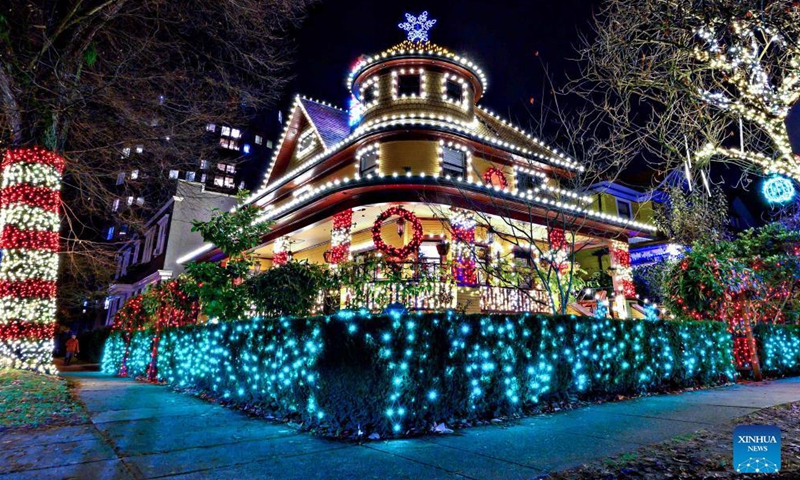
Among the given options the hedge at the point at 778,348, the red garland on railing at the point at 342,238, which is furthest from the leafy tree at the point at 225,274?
the hedge at the point at 778,348

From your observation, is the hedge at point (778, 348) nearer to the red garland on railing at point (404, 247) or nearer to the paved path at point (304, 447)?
the paved path at point (304, 447)

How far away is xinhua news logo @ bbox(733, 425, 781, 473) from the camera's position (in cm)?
310

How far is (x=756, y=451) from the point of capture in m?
3.31

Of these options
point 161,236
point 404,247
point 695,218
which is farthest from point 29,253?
point 695,218

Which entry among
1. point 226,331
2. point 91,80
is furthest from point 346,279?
point 91,80

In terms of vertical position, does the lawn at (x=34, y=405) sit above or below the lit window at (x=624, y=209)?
below

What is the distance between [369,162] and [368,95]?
3.14 m

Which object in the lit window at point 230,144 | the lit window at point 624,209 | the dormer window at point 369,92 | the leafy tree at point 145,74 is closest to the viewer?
the leafy tree at point 145,74

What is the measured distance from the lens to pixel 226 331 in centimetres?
721

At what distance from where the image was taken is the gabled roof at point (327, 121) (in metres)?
18.1

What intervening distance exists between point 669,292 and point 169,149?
14703 mm

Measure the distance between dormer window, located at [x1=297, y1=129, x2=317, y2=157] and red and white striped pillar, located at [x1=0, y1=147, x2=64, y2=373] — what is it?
386 inches

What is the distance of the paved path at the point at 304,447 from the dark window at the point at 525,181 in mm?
11704

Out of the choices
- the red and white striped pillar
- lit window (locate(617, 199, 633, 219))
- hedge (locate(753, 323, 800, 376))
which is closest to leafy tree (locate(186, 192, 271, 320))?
the red and white striped pillar
